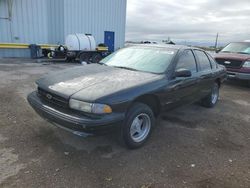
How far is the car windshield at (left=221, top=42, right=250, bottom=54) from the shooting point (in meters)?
9.55

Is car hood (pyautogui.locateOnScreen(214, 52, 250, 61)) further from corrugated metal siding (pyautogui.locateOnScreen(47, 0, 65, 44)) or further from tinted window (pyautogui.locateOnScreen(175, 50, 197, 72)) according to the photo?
corrugated metal siding (pyautogui.locateOnScreen(47, 0, 65, 44))

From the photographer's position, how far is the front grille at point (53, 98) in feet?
10.3

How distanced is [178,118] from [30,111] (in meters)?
3.24

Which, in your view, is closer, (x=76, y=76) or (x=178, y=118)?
(x=76, y=76)

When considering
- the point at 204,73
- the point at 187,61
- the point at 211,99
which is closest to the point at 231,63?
the point at 211,99

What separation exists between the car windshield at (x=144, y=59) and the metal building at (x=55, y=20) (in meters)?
12.4

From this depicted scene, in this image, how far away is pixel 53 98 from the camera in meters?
3.32

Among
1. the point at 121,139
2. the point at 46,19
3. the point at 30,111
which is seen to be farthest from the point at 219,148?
the point at 46,19

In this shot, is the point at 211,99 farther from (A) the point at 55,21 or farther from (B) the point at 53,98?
(A) the point at 55,21

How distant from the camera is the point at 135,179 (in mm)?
2863

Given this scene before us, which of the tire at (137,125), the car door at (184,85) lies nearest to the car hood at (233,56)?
the car door at (184,85)

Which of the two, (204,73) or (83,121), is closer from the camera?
(83,121)

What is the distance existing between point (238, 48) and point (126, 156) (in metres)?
8.69

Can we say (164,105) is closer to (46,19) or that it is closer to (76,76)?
(76,76)
